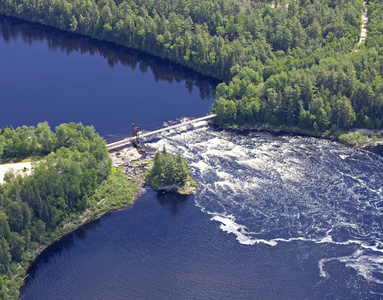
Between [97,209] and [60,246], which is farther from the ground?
[97,209]

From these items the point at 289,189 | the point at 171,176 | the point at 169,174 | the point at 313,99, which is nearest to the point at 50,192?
the point at 169,174

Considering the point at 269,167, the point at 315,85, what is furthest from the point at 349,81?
the point at 269,167

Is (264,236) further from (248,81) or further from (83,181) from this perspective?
(248,81)

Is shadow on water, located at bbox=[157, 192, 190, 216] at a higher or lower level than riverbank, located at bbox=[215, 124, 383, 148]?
lower

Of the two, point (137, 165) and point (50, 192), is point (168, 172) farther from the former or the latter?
point (50, 192)

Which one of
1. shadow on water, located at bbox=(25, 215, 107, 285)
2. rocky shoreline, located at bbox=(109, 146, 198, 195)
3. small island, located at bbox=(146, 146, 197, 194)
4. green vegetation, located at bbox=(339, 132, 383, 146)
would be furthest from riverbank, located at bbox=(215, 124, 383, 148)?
shadow on water, located at bbox=(25, 215, 107, 285)

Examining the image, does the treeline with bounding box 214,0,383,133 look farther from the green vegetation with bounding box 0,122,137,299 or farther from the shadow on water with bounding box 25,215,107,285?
the shadow on water with bounding box 25,215,107,285

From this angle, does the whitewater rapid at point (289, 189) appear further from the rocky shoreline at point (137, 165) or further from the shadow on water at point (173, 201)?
the rocky shoreline at point (137, 165)

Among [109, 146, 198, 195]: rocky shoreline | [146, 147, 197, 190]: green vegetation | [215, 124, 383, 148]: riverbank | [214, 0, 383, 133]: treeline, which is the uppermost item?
[214, 0, 383, 133]: treeline
